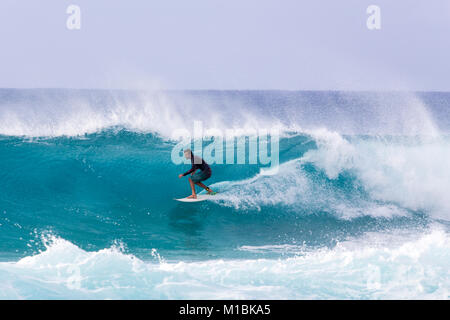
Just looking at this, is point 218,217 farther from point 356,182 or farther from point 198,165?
point 356,182

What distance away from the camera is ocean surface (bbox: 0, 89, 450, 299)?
5383 millimetres

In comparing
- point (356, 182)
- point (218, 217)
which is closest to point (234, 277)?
point (218, 217)

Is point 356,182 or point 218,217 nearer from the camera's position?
point 218,217

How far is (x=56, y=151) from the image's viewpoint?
11.9 metres

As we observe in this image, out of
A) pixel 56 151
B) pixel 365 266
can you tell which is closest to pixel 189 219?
pixel 365 266

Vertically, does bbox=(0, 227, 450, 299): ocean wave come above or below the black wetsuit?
below

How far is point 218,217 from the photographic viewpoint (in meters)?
8.77

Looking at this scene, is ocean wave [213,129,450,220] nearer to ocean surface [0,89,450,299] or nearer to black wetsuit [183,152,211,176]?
ocean surface [0,89,450,299]

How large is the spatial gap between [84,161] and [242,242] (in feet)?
18.3

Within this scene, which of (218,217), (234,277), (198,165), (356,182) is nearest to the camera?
(234,277)

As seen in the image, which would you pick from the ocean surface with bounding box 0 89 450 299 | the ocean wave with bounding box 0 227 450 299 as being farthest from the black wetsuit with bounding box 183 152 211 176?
the ocean wave with bounding box 0 227 450 299

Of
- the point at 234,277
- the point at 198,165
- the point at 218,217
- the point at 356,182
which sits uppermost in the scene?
the point at 198,165

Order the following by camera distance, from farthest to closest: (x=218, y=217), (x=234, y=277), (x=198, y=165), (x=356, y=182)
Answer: (x=356, y=182), (x=198, y=165), (x=218, y=217), (x=234, y=277)

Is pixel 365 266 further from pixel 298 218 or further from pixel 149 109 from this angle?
pixel 149 109
